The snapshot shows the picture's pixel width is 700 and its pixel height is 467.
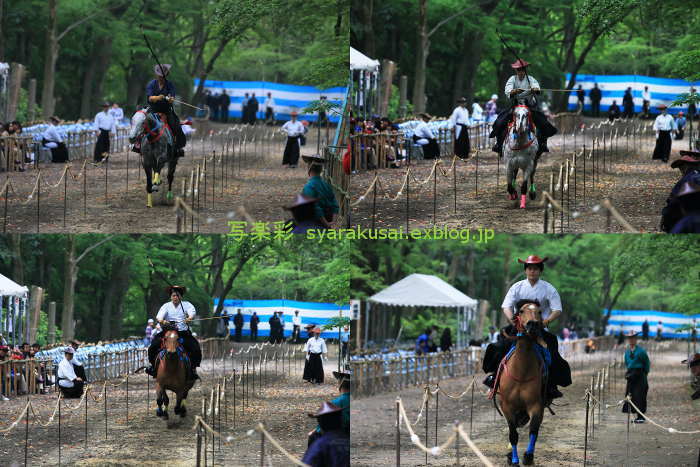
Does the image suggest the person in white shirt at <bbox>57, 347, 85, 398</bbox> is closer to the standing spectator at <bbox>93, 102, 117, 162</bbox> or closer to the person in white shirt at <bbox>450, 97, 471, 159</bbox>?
the standing spectator at <bbox>93, 102, 117, 162</bbox>

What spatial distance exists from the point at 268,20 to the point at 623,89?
6.41m

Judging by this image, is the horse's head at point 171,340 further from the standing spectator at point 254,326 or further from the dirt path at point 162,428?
the standing spectator at point 254,326

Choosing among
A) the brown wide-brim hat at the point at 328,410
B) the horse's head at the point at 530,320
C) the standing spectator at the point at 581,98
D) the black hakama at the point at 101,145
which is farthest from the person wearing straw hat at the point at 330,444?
the black hakama at the point at 101,145

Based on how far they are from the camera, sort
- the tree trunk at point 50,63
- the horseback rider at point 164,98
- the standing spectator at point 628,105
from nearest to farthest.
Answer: the horseback rider at point 164,98
the standing spectator at point 628,105
the tree trunk at point 50,63

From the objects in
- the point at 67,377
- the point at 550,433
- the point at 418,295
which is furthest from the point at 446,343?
the point at 550,433

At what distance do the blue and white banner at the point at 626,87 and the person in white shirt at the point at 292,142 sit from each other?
479cm

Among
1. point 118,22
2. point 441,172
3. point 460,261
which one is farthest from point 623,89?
point 460,261

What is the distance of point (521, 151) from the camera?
1647 centimetres

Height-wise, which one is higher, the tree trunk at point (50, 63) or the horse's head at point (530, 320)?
the tree trunk at point (50, 63)

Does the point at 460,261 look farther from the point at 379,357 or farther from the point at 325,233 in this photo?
the point at 325,233

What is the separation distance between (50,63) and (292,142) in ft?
24.1

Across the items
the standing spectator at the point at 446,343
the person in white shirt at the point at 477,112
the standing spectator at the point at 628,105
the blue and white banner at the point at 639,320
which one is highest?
the standing spectator at the point at 628,105

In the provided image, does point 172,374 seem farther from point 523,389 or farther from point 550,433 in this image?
point 550,433

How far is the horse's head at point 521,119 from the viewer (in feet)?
51.9
